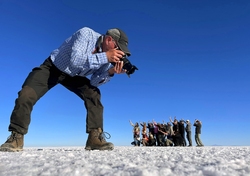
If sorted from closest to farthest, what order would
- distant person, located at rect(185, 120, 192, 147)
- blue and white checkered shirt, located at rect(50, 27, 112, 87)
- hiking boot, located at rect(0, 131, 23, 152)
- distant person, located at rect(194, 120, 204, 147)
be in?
hiking boot, located at rect(0, 131, 23, 152) → blue and white checkered shirt, located at rect(50, 27, 112, 87) → distant person, located at rect(194, 120, 204, 147) → distant person, located at rect(185, 120, 192, 147)

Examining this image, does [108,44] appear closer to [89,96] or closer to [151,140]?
[89,96]

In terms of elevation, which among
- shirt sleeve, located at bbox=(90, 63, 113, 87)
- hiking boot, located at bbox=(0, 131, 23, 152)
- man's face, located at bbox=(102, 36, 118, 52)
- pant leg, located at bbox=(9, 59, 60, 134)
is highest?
man's face, located at bbox=(102, 36, 118, 52)

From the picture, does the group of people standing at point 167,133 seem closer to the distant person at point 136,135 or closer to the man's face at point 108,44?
the distant person at point 136,135

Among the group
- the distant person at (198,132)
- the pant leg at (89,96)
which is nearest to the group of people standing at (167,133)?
the distant person at (198,132)

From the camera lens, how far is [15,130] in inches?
117

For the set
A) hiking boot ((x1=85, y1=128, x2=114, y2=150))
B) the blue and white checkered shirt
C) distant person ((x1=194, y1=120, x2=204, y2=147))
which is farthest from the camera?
distant person ((x1=194, y1=120, x2=204, y2=147))

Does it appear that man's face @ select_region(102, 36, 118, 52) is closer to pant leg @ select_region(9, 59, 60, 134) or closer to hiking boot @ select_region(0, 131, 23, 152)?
pant leg @ select_region(9, 59, 60, 134)

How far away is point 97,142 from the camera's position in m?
3.31

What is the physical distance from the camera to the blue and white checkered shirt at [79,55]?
3.05 m

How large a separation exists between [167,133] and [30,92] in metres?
10.7

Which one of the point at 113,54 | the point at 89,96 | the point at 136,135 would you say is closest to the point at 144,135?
the point at 136,135

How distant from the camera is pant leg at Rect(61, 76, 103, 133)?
352cm

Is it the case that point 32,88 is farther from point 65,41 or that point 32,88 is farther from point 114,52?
point 114,52

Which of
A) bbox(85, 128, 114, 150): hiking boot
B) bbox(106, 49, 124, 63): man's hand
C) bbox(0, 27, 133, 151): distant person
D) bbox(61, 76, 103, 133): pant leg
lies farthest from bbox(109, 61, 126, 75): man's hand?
bbox(85, 128, 114, 150): hiking boot
